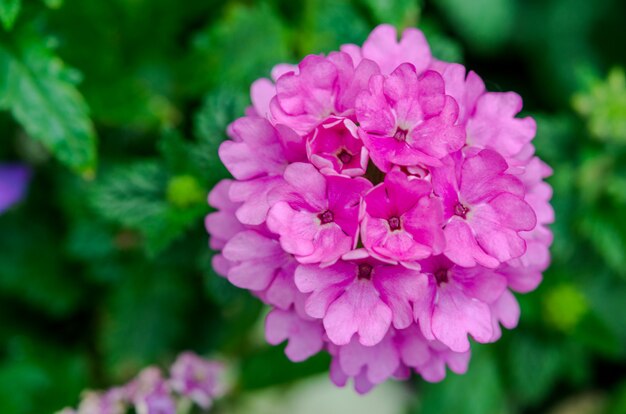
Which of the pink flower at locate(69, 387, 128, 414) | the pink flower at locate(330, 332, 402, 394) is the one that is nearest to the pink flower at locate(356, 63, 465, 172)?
the pink flower at locate(330, 332, 402, 394)

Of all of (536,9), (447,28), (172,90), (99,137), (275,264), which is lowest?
(99,137)

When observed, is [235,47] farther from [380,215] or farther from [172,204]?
[380,215]

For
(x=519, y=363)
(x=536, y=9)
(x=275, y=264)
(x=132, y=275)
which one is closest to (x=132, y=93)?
(x=132, y=275)

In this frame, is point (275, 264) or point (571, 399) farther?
point (571, 399)

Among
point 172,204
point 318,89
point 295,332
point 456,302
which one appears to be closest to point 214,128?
point 172,204

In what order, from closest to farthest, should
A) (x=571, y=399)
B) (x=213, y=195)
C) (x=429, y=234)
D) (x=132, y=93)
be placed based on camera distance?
(x=429, y=234)
(x=213, y=195)
(x=132, y=93)
(x=571, y=399)

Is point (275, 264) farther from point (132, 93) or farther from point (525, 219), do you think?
point (132, 93)

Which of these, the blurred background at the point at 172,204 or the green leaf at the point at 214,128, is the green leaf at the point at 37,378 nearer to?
the blurred background at the point at 172,204

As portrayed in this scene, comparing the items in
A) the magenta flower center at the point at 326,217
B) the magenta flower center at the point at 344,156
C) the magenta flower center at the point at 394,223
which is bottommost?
the magenta flower center at the point at 326,217

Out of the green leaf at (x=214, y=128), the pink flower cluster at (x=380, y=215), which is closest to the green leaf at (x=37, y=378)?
the green leaf at (x=214, y=128)
